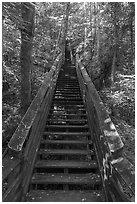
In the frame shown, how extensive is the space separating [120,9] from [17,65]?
169 inches

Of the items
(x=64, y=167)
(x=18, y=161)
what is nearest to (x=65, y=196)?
(x=64, y=167)

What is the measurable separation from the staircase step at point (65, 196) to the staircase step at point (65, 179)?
0.16 metres

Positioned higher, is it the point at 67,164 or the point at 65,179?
the point at 67,164

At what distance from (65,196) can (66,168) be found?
684 mm

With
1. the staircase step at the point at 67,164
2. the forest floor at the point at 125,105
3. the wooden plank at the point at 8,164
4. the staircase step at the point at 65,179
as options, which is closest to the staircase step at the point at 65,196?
the staircase step at the point at 65,179

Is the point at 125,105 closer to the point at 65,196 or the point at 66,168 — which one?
the point at 66,168

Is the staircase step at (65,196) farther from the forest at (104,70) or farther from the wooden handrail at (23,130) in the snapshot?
the forest at (104,70)

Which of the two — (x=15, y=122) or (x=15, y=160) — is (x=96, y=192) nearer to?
(x=15, y=160)

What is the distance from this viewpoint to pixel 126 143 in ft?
21.0

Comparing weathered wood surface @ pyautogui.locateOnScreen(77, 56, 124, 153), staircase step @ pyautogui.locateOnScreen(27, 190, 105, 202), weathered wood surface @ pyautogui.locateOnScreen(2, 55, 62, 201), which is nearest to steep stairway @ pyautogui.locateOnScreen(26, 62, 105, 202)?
→ staircase step @ pyautogui.locateOnScreen(27, 190, 105, 202)

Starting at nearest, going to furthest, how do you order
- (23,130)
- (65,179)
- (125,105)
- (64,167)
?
1. (23,130)
2. (65,179)
3. (64,167)
4. (125,105)

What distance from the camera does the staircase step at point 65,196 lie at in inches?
133

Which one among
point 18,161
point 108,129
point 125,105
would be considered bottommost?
point 18,161

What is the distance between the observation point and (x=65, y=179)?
149 inches
